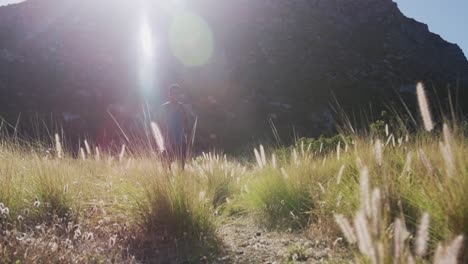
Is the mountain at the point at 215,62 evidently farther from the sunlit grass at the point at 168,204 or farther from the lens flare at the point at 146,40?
the sunlit grass at the point at 168,204

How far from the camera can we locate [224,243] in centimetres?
421

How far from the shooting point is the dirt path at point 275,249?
3.48 m

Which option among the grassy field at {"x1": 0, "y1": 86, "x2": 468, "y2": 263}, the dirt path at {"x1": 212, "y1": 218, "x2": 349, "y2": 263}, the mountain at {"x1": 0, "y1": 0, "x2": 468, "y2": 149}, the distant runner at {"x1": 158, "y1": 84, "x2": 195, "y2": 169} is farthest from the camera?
the mountain at {"x1": 0, "y1": 0, "x2": 468, "y2": 149}

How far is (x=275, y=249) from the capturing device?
12.9 feet

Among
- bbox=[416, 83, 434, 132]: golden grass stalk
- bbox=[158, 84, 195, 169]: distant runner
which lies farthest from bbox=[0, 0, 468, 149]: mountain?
bbox=[416, 83, 434, 132]: golden grass stalk

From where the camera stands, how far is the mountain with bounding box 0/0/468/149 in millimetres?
66812

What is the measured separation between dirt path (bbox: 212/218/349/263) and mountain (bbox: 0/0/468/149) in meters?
55.3

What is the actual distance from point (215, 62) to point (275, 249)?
85.1 m

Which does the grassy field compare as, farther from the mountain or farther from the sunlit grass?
the mountain

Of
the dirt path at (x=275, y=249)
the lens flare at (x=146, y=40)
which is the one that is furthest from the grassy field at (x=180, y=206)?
the lens flare at (x=146, y=40)

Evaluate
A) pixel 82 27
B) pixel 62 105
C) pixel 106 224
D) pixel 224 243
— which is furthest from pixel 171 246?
pixel 82 27

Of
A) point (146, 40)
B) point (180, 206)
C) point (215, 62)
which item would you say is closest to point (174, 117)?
point (180, 206)

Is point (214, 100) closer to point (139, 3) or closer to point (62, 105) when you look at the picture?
point (62, 105)

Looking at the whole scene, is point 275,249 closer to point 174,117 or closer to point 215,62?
point 174,117
